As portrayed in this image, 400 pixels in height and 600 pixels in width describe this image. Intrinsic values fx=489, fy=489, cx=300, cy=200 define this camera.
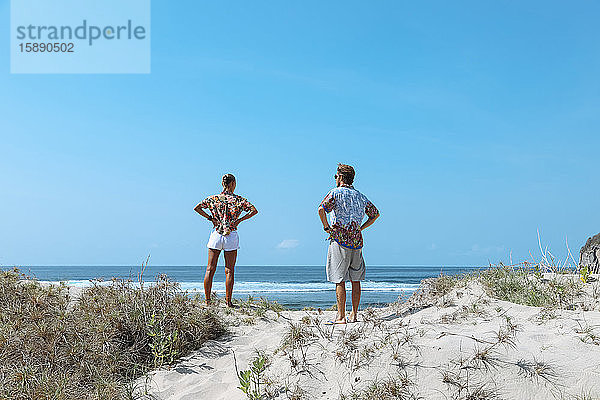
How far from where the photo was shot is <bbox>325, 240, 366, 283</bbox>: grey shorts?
22.9ft

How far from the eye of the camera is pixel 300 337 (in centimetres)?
547

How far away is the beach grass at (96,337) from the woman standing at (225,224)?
120 cm

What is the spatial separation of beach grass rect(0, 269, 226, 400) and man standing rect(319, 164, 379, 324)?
5.74 feet

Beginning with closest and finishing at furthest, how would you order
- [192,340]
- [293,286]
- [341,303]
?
1. [192,340]
2. [341,303]
3. [293,286]

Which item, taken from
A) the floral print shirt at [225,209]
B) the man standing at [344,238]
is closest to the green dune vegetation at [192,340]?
the man standing at [344,238]

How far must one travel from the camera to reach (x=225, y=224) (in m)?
8.13

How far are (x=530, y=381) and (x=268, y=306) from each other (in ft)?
15.4

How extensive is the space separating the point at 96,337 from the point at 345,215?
357cm

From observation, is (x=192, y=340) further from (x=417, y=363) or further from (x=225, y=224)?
(x=417, y=363)

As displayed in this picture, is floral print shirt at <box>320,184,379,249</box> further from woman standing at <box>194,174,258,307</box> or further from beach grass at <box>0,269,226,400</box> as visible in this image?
beach grass at <box>0,269,226,400</box>

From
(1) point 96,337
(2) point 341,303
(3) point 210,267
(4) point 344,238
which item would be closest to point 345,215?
(4) point 344,238

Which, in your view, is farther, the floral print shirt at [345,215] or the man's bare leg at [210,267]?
the man's bare leg at [210,267]

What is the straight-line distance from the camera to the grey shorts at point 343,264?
696cm

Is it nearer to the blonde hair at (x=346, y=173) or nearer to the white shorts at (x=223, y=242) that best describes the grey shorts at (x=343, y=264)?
the blonde hair at (x=346, y=173)
